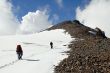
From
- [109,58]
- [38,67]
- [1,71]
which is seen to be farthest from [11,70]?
[109,58]

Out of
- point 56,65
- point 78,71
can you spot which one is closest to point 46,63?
point 56,65

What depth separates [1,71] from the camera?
2653 centimetres

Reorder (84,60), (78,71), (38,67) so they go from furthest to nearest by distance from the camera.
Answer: (84,60), (38,67), (78,71)

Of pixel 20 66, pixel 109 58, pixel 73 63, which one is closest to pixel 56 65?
pixel 73 63

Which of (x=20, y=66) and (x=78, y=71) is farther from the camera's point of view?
(x=20, y=66)

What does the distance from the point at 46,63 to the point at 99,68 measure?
667cm

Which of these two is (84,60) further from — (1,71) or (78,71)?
(1,71)

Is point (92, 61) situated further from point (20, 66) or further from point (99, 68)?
point (20, 66)

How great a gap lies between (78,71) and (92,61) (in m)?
4.42

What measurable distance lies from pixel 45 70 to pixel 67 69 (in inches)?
79.5

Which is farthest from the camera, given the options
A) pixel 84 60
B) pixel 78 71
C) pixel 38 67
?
pixel 84 60

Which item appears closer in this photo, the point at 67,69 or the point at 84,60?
the point at 67,69

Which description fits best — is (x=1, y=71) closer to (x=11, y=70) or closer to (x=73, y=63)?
(x=11, y=70)

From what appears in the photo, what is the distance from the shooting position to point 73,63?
29125 millimetres
